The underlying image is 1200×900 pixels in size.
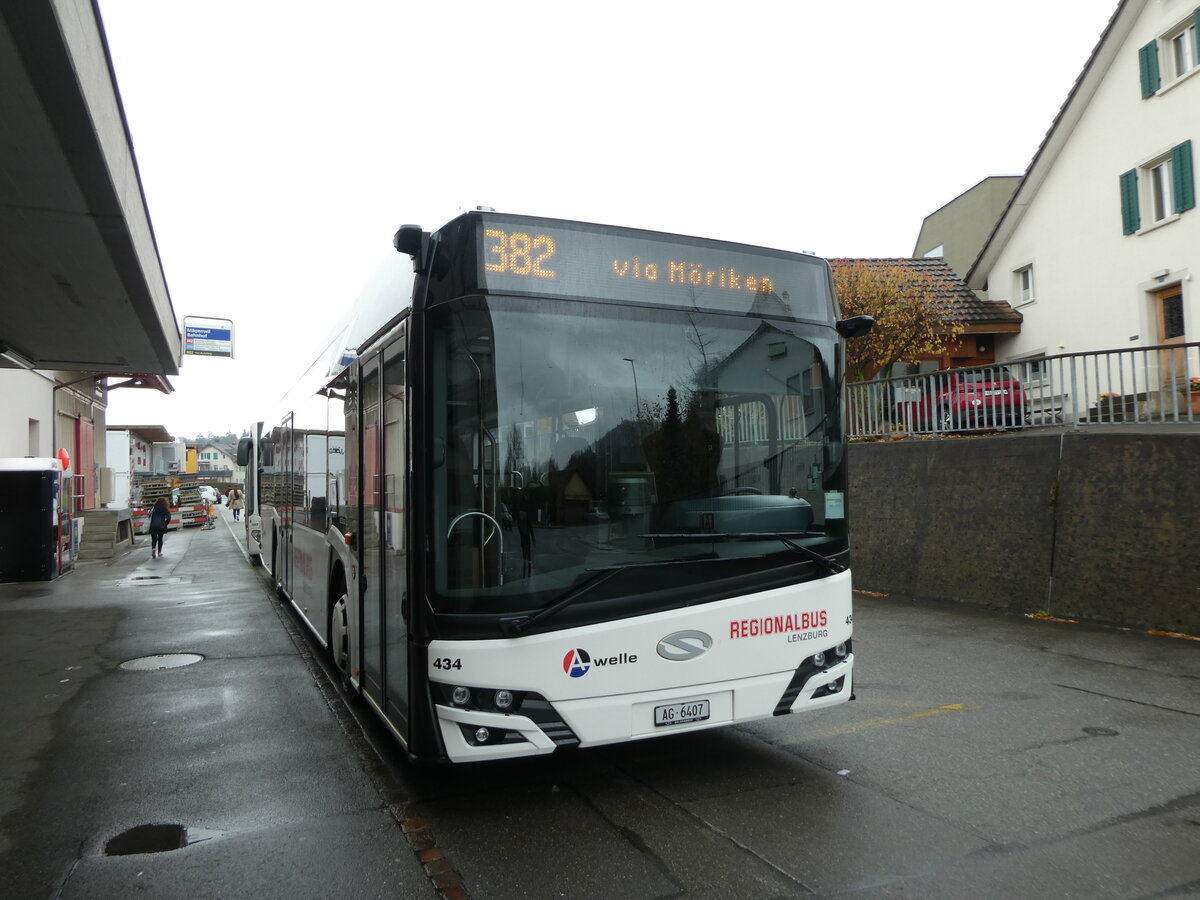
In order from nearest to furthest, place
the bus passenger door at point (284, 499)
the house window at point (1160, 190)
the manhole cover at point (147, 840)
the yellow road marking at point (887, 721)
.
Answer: the manhole cover at point (147, 840), the yellow road marking at point (887, 721), the bus passenger door at point (284, 499), the house window at point (1160, 190)

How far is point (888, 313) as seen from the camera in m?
19.3

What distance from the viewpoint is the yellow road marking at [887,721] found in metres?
5.73

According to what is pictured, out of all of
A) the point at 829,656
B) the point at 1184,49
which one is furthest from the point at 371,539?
the point at 1184,49

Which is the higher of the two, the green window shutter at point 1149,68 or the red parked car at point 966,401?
Answer: the green window shutter at point 1149,68

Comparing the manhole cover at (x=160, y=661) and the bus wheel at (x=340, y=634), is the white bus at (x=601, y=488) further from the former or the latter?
the manhole cover at (x=160, y=661)

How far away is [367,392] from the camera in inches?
217

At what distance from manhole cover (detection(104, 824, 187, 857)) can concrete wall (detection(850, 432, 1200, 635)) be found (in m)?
9.43

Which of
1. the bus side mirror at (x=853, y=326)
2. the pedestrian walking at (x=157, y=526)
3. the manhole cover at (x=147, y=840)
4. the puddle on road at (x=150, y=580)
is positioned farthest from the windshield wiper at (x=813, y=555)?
the pedestrian walking at (x=157, y=526)

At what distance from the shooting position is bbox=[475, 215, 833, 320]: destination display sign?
13.9ft

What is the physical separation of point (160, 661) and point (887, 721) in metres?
7.02

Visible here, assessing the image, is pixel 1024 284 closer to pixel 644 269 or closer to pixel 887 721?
pixel 887 721

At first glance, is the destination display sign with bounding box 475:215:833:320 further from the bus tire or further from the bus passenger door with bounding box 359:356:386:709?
the bus tire

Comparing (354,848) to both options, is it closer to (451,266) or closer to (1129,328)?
(451,266)

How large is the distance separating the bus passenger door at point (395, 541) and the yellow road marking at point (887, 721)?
106 inches
